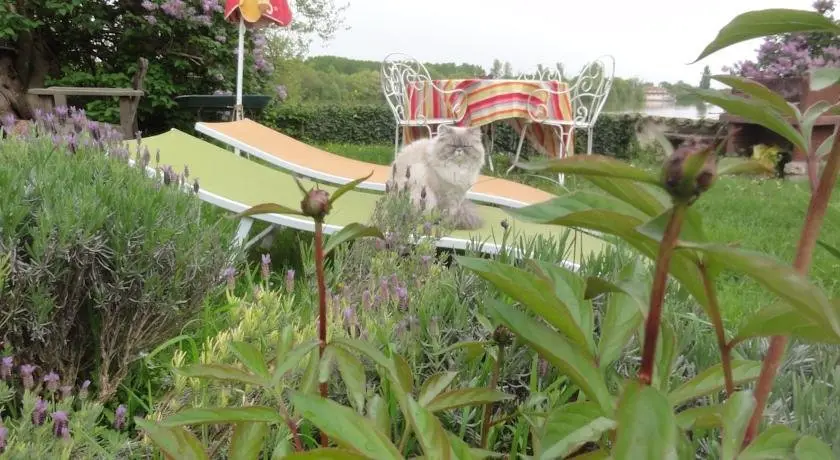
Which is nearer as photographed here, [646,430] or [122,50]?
[646,430]

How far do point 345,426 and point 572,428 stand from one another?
20 cm

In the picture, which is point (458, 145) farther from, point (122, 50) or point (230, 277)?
point (122, 50)

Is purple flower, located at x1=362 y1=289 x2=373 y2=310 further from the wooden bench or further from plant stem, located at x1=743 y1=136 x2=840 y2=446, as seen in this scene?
the wooden bench

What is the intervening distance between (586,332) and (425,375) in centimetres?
75

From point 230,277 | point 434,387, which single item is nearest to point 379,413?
point 434,387

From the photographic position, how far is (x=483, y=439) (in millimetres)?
913

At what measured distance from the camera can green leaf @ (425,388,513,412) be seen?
0.78 meters

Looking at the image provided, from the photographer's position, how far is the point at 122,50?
38.2 feet

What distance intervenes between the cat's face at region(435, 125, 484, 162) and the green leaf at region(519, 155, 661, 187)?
378cm

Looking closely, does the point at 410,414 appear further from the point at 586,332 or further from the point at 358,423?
the point at 586,332

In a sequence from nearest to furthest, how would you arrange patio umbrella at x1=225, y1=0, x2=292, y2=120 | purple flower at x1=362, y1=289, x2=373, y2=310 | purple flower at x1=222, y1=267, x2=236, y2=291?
purple flower at x1=362, y1=289, x2=373, y2=310 → purple flower at x1=222, y1=267, x2=236, y2=291 → patio umbrella at x1=225, y1=0, x2=292, y2=120

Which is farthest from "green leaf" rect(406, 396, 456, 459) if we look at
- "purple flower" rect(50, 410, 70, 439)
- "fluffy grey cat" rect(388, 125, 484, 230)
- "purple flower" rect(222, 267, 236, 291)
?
"fluffy grey cat" rect(388, 125, 484, 230)

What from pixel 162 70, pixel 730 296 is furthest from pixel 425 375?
pixel 162 70

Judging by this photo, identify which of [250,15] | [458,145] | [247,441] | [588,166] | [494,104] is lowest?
[247,441]
